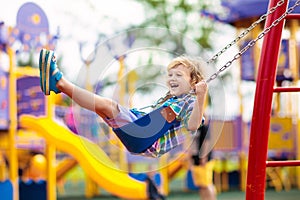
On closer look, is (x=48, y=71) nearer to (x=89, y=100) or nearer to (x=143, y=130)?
(x=89, y=100)

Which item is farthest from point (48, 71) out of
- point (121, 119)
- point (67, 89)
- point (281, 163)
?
point (281, 163)

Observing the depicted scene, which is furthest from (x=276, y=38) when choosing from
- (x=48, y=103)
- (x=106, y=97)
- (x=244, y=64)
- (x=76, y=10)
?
(x=76, y=10)

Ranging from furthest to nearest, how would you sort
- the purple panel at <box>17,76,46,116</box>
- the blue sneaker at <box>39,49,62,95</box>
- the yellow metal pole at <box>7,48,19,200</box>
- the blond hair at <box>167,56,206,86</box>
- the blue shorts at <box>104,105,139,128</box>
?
the purple panel at <box>17,76,46,116</box>, the yellow metal pole at <box>7,48,19,200</box>, the blond hair at <box>167,56,206,86</box>, the blue shorts at <box>104,105,139,128</box>, the blue sneaker at <box>39,49,62,95</box>

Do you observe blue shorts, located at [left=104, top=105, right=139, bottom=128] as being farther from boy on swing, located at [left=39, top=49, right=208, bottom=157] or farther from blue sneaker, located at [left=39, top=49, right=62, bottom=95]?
blue sneaker, located at [left=39, top=49, right=62, bottom=95]

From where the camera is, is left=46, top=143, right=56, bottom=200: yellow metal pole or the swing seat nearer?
the swing seat

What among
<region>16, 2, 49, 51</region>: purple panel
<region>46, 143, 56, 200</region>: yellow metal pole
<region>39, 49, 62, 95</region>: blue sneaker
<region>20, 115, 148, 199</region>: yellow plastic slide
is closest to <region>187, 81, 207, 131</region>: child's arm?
<region>39, 49, 62, 95</region>: blue sneaker

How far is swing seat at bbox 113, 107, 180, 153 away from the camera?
291 cm

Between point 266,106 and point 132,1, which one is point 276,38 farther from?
point 132,1

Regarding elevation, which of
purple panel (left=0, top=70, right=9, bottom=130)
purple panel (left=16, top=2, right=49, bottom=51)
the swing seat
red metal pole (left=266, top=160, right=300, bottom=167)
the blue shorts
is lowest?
red metal pole (left=266, top=160, right=300, bottom=167)

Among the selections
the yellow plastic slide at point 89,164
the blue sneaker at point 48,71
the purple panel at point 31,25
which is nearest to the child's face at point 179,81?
the blue sneaker at point 48,71

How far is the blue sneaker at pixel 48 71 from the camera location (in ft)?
9.25

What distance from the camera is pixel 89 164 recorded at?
7.76 meters

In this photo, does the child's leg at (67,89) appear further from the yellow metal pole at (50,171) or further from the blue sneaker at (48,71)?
the yellow metal pole at (50,171)

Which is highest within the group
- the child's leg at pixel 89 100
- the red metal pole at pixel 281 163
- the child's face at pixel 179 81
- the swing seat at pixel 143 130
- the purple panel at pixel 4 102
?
the purple panel at pixel 4 102
